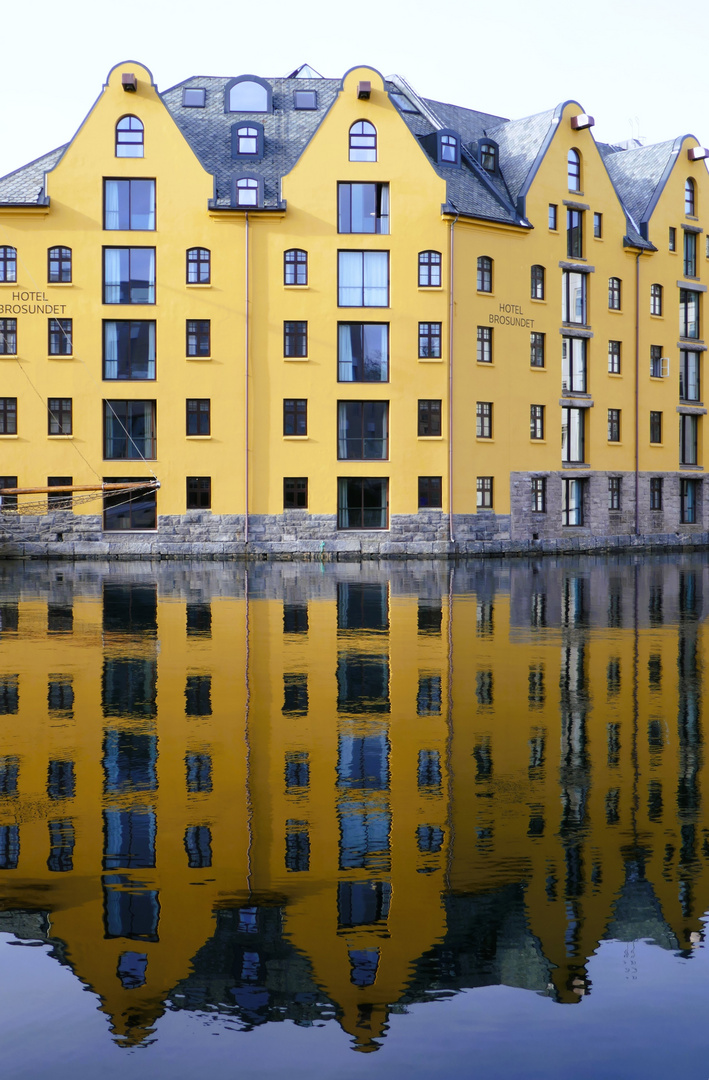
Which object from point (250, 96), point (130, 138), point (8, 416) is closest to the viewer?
point (8, 416)

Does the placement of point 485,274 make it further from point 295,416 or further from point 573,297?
point 295,416

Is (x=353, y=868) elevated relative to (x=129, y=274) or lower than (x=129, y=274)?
lower

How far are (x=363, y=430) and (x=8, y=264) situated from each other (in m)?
15.2

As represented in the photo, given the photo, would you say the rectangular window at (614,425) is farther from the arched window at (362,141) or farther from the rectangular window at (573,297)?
the arched window at (362,141)

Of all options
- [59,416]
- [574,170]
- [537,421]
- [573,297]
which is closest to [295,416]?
[59,416]

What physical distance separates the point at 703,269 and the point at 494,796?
53.0m

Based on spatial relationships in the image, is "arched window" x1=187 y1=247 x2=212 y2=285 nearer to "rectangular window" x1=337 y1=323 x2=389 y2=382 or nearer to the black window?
"rectangular window" x1=337 y1=323 x2=389 y2=382

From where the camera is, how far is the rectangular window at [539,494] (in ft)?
159

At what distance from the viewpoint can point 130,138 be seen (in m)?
42.9

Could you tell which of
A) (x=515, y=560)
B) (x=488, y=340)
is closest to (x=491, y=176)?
(x=488, y=340)

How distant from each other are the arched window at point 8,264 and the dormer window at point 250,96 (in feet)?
39.5

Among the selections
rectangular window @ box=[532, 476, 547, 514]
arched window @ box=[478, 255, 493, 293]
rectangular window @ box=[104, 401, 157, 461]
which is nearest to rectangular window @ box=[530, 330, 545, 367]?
arched window @ box=[478, 255, 493, 293]

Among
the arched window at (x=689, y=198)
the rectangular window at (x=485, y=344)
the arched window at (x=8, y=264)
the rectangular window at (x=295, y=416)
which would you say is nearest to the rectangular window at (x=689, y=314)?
the arched window at (x=689, y=198)

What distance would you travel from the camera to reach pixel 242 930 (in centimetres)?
525
